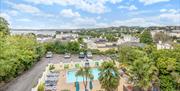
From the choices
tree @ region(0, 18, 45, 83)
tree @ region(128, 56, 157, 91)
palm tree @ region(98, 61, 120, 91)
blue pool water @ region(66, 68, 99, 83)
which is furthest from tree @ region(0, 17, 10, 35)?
tree @ region(128, 56, 157, 91)

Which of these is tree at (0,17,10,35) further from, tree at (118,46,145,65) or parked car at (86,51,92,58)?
tree at (118,46,145,65)

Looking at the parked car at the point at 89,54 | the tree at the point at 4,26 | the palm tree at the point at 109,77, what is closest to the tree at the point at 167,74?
the palm tree at the point at 109,77

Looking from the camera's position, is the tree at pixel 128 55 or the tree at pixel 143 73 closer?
the tree at pixel 143 73

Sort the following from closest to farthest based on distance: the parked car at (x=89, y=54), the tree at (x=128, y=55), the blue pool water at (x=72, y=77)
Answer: the blue pool water at (x=72, y=77)
the tree at (x=128, y=55)
the parked car at (x=89, y=54)


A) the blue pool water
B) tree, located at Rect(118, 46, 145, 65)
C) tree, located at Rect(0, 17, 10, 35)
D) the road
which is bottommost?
the blue pool water

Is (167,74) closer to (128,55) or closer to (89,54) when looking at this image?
(128,55)

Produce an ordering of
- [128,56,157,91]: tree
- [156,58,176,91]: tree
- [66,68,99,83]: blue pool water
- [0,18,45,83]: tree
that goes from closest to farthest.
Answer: [128,56,157,91]: tree
[156,58,176,91]: tree
[0,18,45,83]: tree
[66,68,99,83]: blue pool water

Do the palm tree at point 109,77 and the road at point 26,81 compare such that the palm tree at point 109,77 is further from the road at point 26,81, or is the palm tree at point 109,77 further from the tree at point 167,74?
the road at point 26,81

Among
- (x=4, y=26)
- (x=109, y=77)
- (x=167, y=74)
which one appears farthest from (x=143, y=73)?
(x=4, y=26)

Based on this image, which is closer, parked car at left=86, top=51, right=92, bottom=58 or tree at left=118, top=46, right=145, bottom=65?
tree at left=118, top=46, right=145, bottom=65

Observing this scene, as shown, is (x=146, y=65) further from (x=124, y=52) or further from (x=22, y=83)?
(x=124, y=52)

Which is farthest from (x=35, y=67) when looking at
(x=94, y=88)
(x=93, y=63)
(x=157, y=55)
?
(x=157, y=55)
